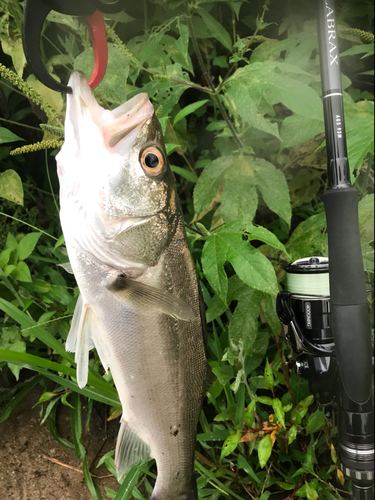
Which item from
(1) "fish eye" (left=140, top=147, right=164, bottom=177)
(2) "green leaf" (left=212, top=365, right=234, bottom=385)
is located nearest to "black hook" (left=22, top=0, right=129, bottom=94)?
(1) "fish eye" (left=140, top=147, right=164, bottom=177)

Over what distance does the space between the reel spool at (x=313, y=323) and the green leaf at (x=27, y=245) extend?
2.97ft

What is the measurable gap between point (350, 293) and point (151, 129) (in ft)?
1.93

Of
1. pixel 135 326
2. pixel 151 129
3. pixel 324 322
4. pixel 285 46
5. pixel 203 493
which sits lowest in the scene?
pixel 203 493

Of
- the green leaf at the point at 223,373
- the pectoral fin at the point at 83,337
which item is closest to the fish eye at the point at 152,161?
the pectoral fin at the point at 83,337

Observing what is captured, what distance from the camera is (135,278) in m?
0.80

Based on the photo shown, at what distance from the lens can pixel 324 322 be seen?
1014 millimetres

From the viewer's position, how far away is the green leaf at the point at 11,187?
125cm

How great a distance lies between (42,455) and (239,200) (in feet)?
4.38

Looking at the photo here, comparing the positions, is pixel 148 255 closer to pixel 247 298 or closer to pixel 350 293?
pixel 350 293

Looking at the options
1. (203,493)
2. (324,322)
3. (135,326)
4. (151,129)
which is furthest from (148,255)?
(203,493)

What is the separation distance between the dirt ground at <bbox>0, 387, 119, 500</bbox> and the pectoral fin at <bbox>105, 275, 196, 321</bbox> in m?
1.02

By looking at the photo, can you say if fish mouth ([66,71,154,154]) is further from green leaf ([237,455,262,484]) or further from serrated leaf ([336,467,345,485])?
serrated leaf ([336,467,345,485])

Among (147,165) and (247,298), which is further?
(247,298)

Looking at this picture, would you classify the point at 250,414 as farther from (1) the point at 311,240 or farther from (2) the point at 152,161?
(2) the point at 152,161
